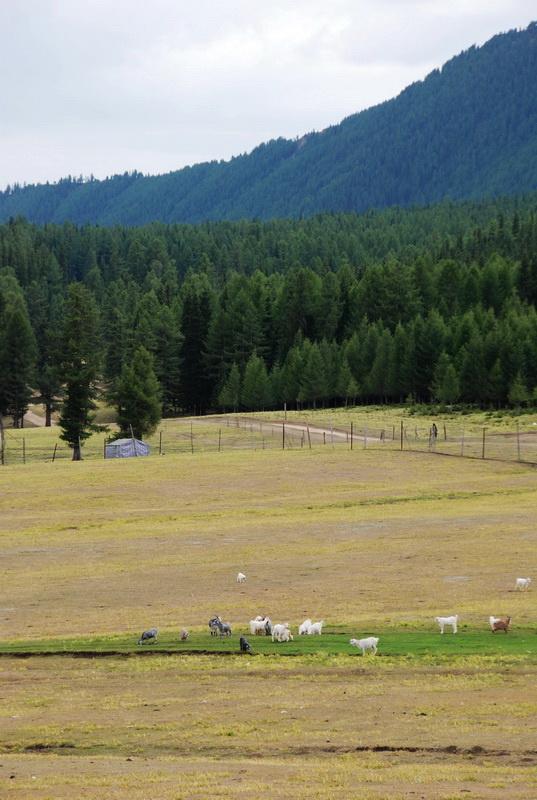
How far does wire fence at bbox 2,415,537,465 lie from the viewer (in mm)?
95250

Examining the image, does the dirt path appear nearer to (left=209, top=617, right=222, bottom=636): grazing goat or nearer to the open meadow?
the open meadow

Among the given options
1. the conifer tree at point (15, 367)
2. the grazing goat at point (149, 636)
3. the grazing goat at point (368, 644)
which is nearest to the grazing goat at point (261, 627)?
the grazing goat at point (149, 636)

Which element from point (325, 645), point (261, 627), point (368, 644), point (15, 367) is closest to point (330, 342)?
point (15, 367)

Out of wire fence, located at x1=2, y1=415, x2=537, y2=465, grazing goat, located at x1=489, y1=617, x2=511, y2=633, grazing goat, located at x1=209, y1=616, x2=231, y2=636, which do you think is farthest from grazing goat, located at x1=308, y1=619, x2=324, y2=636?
wire fence, located at x1=2, y1=415, x2=537, y2=465

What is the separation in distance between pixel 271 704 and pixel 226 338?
14889cm

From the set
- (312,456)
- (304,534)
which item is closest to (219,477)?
(312,456)

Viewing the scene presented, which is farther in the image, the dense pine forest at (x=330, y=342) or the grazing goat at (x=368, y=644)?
the dense pine forest at (x=330, y=342)

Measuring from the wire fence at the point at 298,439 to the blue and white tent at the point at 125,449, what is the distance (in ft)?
5.61

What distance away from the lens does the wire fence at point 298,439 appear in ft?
Result: 313

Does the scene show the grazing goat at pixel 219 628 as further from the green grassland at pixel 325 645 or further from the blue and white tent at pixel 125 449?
the blue and white tent at pixel 125 449

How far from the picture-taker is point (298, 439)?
361 feet

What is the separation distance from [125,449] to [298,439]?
18.2 m

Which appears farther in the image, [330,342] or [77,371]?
[330,342]

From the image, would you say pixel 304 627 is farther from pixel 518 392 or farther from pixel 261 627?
pixel 518 392
